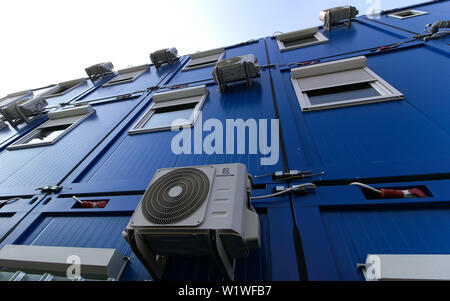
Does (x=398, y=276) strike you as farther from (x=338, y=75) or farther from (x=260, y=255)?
(x=338, y=75)

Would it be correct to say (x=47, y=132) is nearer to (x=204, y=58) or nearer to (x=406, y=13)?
(x=204, y=58)

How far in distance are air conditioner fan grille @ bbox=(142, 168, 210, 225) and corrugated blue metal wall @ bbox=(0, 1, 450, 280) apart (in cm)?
59

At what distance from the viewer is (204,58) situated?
264 inches

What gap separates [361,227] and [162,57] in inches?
308

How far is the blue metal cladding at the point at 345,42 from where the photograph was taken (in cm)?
411

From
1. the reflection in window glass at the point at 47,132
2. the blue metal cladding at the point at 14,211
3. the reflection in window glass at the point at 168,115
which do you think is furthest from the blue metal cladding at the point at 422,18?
the reflection in window glass at the point at 47,132

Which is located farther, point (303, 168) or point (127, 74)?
point (127, 74)

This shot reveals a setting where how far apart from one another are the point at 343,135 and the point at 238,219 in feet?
6.21

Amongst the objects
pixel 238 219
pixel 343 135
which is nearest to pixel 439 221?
pixel 343 135

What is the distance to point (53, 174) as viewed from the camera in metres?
3.12

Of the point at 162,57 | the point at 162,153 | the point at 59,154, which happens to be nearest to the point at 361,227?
the point at 162,153

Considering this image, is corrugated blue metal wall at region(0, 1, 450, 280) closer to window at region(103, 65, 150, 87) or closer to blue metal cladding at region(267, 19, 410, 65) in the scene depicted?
blue metal cladding at region(267, 19, 410, 65)

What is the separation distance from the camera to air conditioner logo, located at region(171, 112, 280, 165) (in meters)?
2.44

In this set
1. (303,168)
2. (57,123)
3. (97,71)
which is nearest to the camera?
(303,168)
